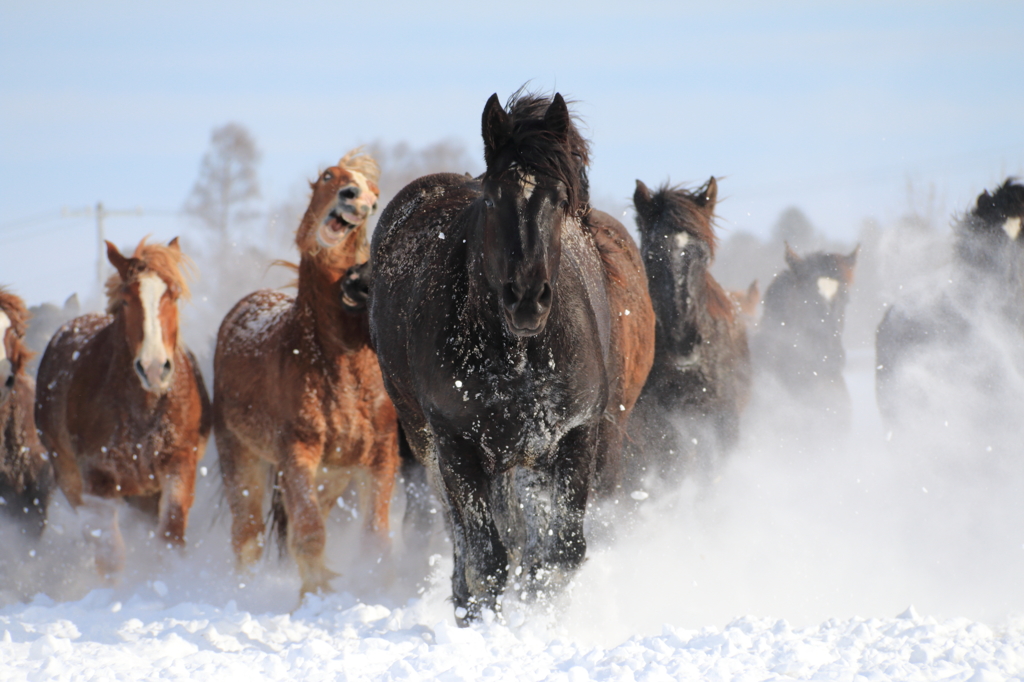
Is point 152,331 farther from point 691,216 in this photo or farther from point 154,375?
point 691,216

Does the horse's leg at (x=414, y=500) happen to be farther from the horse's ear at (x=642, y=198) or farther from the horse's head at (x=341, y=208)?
the horse's ear at (x=642, y=198)

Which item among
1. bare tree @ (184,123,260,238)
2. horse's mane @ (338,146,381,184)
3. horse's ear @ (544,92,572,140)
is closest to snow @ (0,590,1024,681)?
horse's ear @ (544,92,572,140)

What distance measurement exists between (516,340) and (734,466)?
380cm

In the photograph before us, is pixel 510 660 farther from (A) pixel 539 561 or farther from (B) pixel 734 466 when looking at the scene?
(B) pixel 734 466

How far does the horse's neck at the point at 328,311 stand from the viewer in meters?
5.62

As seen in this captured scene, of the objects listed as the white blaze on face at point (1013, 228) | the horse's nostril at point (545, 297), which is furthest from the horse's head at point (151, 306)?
the white blaze on face at point (1013, 228)

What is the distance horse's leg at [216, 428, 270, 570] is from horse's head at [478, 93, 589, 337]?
Answer: 9.30 feet

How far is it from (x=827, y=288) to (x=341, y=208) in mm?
5869

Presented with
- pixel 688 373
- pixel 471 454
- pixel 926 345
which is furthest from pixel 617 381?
pixel 926 345

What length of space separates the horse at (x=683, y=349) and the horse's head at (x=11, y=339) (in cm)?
421

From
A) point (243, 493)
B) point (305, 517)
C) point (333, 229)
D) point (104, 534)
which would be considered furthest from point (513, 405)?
point (104, 534)

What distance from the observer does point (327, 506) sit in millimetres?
5953

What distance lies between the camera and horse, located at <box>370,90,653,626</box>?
3541 millimetres

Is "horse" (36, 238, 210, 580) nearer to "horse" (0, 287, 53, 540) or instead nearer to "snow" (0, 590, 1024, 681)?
"horse" (0, 287, 53, 540)
